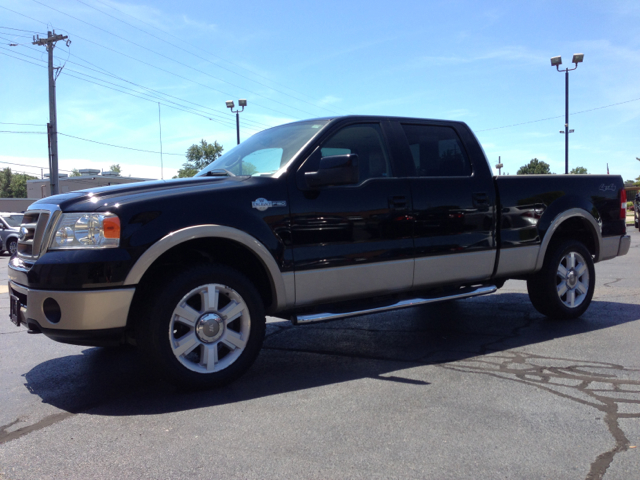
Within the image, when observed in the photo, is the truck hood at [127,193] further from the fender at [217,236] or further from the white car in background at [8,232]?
the white car in background at [8,232]

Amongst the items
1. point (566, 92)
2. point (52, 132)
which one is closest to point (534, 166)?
point (566, 92)

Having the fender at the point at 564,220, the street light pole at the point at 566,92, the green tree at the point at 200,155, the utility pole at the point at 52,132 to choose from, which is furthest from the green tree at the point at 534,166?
the fender at the point at 564,220

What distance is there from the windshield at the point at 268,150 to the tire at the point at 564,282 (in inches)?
114

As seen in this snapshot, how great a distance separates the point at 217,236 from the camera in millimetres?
3961

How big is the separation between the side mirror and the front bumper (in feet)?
4.92

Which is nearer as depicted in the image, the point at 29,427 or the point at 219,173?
the point at 29,427

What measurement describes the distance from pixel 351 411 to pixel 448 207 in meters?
2.30

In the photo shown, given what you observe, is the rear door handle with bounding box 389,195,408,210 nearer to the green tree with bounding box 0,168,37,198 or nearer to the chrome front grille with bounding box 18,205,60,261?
the chrome front grille with bounding box 18,205,60,261

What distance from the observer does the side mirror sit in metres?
4.29

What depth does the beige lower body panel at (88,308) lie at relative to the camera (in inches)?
141

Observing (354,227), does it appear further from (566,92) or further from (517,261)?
(566,92)

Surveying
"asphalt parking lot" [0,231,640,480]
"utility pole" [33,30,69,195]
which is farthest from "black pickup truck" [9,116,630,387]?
"utility pole" [33,30,69,195]

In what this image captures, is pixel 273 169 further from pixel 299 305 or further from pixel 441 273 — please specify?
pixel 441 273

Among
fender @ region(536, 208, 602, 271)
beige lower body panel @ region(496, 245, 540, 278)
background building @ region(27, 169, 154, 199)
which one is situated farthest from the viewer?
background building @ region(27, 169, 154, 199)
